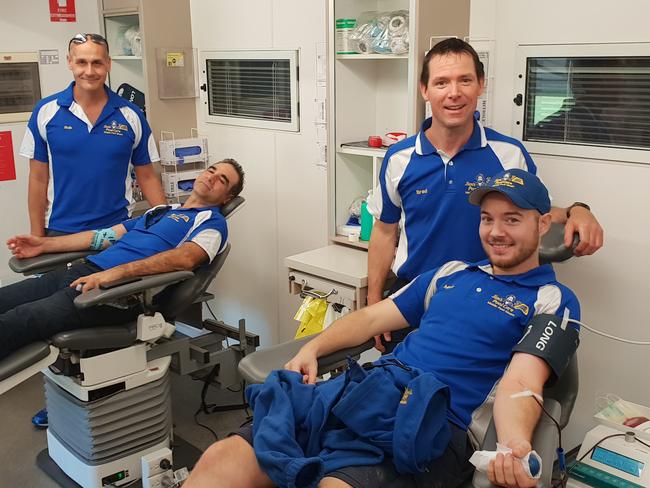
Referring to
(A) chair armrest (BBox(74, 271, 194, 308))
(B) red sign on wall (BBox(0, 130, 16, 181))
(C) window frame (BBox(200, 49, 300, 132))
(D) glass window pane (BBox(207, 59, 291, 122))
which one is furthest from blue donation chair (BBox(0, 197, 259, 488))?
(B) red sign on wall (BBox(0, 130, 16, 181))

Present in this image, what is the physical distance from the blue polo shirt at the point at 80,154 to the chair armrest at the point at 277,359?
140 centimetres

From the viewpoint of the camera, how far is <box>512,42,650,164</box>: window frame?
2283 mm

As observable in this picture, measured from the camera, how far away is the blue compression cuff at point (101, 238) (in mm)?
2928

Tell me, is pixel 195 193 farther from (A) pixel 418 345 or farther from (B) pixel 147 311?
(A) pixel 418 345

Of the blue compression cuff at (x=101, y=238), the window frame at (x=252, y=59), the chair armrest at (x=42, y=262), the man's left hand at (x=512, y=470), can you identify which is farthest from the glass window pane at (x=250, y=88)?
the man's left hand at (x=512, y=470)

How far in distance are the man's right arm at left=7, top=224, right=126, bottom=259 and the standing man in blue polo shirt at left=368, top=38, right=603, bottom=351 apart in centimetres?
126

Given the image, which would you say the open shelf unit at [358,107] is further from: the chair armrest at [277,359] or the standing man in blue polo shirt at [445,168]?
the chair armrest at [277,359]

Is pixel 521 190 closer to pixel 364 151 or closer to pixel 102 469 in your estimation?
pixel 364 151

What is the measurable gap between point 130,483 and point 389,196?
1.41m

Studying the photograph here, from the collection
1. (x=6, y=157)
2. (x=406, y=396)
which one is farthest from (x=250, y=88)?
(x=406, y=396)

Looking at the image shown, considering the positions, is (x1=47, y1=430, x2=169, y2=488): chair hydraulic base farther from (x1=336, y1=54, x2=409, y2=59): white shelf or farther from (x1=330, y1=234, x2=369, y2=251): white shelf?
(x1=336, y1=54, x2=409, y2=59): white shelf

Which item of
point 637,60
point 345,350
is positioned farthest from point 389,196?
point 637,60

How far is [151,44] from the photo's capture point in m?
3.66

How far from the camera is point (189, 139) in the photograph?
12.1ft
